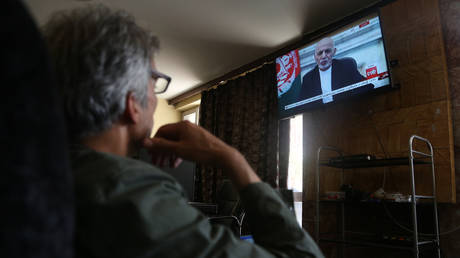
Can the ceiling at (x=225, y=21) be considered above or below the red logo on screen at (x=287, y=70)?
above

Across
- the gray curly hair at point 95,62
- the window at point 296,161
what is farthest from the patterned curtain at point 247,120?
the gray curly hair at point 95,62

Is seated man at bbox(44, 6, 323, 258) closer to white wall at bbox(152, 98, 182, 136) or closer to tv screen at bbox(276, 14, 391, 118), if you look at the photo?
tv screen at bbox(276, 14, 391, 118)

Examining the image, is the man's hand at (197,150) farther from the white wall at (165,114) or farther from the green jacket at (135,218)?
the white wall at (165,114)

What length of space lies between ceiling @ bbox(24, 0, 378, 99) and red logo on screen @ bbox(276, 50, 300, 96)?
407 mm

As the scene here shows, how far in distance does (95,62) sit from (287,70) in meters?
3.11

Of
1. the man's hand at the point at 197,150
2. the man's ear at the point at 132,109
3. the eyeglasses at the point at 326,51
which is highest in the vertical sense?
the eyeglasses at the point at 326,51

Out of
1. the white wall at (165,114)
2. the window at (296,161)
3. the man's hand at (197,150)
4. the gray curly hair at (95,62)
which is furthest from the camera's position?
the white wall at (165,114)

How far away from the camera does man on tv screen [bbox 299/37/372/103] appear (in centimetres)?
287

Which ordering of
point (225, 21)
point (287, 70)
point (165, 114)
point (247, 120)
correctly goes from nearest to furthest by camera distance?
point (287, 70) → point (225, 21) → point (247, 120) → point (165, 114)

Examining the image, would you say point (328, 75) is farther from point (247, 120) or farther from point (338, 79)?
point (247, 120)

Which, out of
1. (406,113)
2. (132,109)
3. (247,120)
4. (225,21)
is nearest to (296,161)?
(247,120)

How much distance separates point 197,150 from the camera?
0.75 metres

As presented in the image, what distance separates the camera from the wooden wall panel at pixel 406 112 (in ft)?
8.08

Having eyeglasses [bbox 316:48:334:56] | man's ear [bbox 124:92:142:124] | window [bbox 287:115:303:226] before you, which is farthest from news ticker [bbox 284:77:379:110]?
man's ear [bbox 124:92:142:124]
